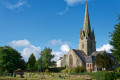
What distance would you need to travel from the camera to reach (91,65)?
58.9 m

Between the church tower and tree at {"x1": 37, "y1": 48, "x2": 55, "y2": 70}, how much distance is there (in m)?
19.4

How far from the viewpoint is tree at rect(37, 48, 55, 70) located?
57.8 metres

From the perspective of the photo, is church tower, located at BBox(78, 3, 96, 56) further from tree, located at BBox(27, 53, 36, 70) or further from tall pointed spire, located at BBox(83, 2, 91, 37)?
tree, located at BBox(27, 53, 36, 70)

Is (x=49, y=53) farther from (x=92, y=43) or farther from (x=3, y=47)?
(x=92, y=43)

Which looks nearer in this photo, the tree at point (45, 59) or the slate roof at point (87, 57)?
the tree at point (45, 59)

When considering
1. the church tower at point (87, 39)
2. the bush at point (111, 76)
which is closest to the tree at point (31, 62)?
the church tower at point (87, 39)

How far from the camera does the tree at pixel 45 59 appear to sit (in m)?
57.8

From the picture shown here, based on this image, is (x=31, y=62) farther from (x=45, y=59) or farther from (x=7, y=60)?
(x=7, y=60)

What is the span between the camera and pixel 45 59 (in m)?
58.4

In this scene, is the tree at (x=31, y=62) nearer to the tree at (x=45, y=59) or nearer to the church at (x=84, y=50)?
the tree at (x=45, y=59)

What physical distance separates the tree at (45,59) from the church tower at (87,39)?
1935 centimetres

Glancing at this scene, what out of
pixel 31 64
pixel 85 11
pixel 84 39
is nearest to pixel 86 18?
pixel 85 11

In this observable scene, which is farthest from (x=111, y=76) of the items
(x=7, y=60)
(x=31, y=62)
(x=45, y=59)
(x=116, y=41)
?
(x=31, y=62)

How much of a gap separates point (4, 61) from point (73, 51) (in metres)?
29.6
